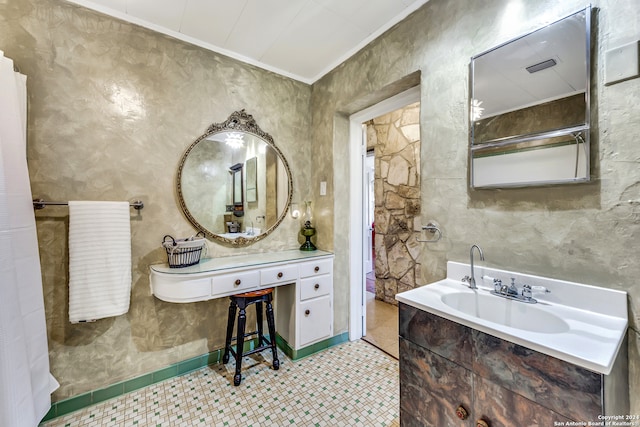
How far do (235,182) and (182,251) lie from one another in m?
0.70

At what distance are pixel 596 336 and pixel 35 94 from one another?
288cm

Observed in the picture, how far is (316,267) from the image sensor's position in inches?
86.8

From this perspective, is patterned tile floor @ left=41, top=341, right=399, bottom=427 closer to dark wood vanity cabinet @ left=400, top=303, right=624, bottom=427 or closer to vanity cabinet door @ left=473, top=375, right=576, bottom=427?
dark wood vanity cabinet @ left=400, top=303, right=624, bottom=427

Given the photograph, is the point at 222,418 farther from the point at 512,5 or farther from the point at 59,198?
the point at 512,5

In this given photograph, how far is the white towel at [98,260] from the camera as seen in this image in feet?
5.02

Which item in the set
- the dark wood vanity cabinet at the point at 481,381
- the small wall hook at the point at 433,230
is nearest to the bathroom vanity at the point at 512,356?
the dark wood vanity cabinet at the point at 481,381

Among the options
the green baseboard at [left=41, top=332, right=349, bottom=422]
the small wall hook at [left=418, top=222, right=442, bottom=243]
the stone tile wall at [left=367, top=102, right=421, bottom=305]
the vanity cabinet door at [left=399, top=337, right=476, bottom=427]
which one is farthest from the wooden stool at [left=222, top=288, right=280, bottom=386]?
the stone tile wall at [left=367, top=102, right=421, bottom=305]

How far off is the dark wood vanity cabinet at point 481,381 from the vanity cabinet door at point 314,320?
1.07 m

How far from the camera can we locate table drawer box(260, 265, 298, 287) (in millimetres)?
1941

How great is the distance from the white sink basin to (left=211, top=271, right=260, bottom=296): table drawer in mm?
1261

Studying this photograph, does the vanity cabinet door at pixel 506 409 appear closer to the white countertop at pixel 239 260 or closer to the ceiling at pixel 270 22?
the white countertop at pixel 239 260

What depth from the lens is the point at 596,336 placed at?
87 cm

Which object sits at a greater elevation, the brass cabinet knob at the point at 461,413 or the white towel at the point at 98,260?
the white towel at the point at 98,260

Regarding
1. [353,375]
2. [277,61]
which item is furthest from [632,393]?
[277,61]
